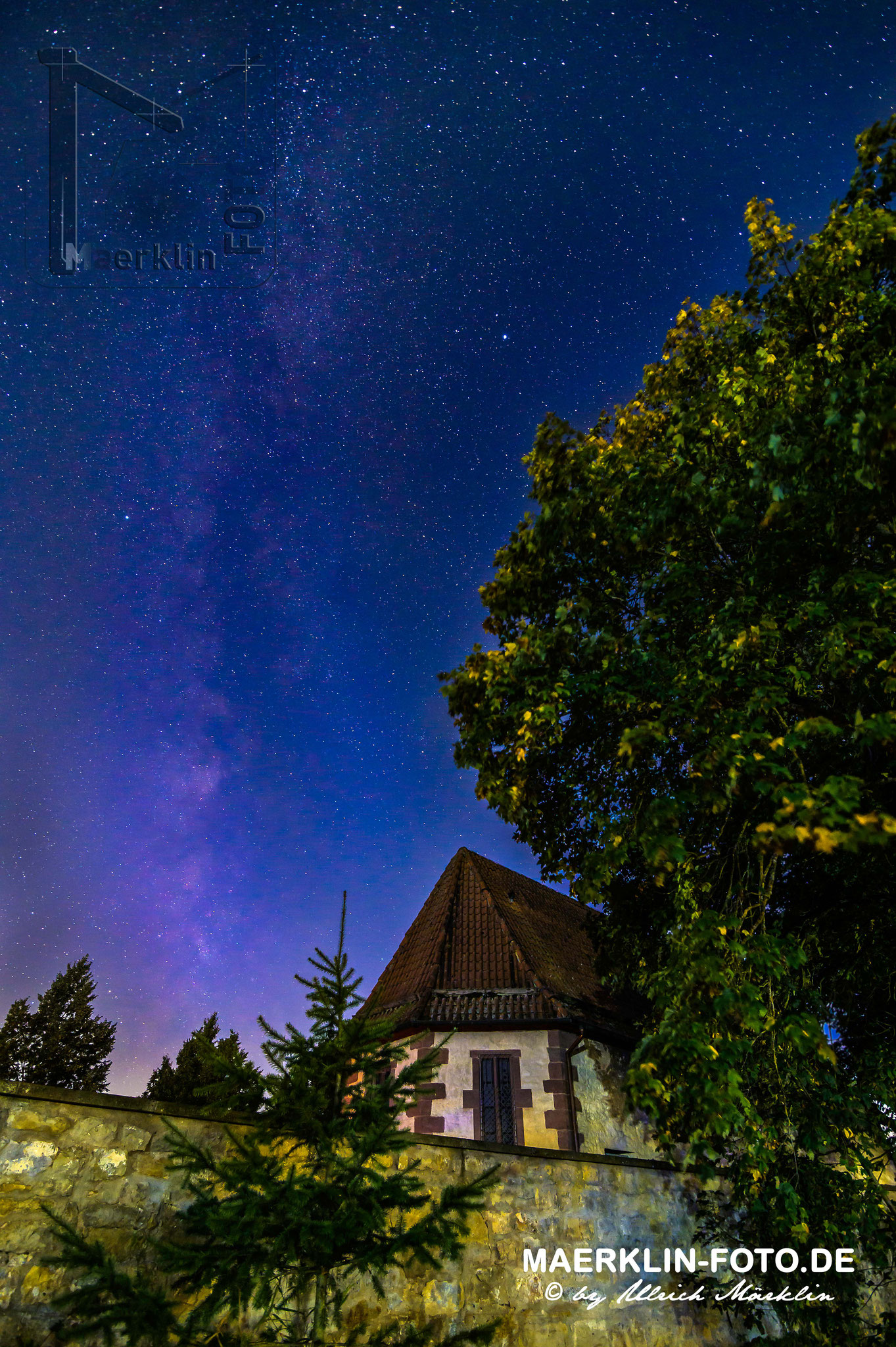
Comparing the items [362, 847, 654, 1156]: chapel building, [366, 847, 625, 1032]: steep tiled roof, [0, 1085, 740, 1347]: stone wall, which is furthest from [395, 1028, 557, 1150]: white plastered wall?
[0, 1085, 740, 1347]: stone wall

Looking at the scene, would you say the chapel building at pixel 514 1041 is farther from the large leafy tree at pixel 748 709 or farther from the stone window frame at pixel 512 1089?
the large leafy tree at pixel 748 709

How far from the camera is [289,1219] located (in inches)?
140

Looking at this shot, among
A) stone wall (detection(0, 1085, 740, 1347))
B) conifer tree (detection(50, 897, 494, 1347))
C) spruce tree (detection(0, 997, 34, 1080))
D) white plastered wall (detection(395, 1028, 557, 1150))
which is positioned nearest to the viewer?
conifer tree (detection(50, 897, 494, 1347))

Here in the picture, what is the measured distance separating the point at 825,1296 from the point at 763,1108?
152cm

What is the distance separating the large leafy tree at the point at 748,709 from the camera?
5.53m

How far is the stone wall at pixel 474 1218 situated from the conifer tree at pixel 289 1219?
0.60 feet

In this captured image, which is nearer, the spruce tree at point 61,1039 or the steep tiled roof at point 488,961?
the steep tiled roof at point 488,961

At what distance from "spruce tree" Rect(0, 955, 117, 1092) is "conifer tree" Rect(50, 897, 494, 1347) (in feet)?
126

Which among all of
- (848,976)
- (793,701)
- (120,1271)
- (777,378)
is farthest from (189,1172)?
(777,378)

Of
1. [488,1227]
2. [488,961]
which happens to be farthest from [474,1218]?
[488,961]

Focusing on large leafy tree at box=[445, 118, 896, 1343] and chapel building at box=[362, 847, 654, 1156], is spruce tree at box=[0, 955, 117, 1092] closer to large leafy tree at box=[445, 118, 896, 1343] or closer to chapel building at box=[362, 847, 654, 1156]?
chapel building at box=[362, 847, 654, 1156]

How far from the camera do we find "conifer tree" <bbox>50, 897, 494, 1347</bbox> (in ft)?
11.1

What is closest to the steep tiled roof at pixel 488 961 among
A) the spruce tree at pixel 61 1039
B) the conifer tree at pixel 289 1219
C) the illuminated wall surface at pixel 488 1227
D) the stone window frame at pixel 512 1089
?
the stone window frame at pixel 512 1089

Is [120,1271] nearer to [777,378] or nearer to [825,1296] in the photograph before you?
[825,1296]
